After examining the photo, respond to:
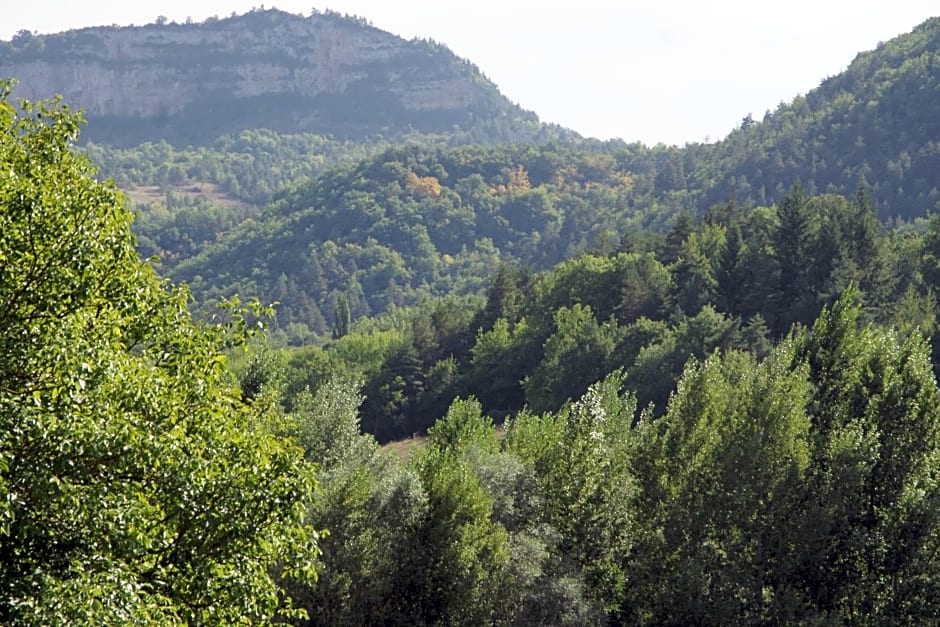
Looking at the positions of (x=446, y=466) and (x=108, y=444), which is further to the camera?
(x=446, y=466)

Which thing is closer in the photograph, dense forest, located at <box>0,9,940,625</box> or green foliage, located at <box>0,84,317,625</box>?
green foliage, located at <box>0,84,317,625</box>

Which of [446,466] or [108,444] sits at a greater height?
[108,444]

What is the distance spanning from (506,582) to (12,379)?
2375cm

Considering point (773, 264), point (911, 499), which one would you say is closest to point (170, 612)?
point (911, 499)

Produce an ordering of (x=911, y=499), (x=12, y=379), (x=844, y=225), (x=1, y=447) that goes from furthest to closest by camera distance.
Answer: (x=844, y=225) < (x=911, y=499) < (x=12, y=379) < (x=1, y=447)

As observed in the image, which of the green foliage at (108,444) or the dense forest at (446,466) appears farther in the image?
the dense forest at (446,466)

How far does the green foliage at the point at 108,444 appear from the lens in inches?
497

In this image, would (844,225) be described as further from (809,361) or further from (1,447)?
(1,447)

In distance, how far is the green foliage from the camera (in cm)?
1262

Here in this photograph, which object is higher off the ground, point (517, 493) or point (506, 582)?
point (517, 493)

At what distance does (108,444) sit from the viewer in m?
12.9

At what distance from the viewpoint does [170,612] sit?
44.8ft

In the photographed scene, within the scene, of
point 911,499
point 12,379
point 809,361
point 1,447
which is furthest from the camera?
point 809,361

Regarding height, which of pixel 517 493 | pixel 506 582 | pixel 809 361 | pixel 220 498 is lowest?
pixel 506 582
